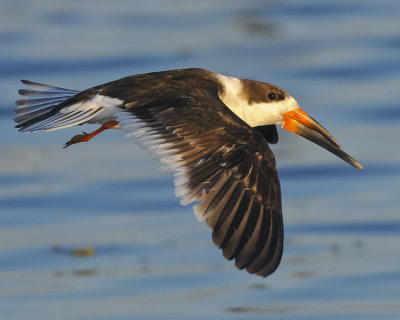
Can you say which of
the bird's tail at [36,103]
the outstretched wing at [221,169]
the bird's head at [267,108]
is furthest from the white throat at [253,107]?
the bird's tail at [36,103]

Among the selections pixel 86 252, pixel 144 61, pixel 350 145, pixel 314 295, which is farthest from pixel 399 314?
pixel 144 61

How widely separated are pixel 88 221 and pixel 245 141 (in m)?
5.27

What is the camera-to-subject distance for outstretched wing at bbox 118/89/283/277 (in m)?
7.20

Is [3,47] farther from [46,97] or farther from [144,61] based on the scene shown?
[46,97]

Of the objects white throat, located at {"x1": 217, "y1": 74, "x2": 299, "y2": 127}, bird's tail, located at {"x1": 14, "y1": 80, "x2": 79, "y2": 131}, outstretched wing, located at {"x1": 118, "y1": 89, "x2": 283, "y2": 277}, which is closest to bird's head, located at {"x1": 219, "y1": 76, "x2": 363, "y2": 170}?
white throat, located at {"x1": 217, "y1": 74, "x2": 299, "y2": 127}

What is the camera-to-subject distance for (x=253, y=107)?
9.11 meters

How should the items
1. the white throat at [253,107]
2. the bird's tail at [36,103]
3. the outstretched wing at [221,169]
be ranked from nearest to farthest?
the outstretched wing at [221,169] → the bird's tail at [36,103] → the white throat at [253,107]

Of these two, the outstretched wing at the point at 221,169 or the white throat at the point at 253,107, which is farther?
the white throat at the point at 253,107

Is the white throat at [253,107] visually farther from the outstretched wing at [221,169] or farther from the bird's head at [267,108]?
the outstretched wing at [221,169]

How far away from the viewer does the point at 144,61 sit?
56.5 feet

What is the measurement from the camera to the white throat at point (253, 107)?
9.05 metres

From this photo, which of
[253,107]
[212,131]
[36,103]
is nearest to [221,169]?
[212,131]

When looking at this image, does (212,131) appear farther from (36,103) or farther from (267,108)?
(36,103)

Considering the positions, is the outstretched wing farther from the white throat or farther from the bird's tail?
the bird's tail
